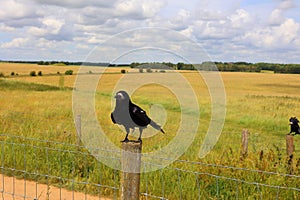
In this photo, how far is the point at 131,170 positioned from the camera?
3508 millimetres

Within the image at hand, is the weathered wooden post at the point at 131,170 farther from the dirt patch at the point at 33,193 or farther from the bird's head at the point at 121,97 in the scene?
the dirt patch at the point at 33,193

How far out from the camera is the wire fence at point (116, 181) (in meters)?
5.48

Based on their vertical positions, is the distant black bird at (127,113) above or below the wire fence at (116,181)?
above

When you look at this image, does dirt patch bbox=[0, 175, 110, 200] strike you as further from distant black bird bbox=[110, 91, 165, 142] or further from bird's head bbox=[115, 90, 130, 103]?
bird's head bbox=[115, 90, 130, 103]

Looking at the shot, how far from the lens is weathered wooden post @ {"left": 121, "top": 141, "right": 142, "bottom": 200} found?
350 cm

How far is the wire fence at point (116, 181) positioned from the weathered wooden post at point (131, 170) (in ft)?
4.08

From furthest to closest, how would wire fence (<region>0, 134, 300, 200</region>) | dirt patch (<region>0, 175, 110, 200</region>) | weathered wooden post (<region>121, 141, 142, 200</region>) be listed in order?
dirt patch (<region>0, 175, 110, 200</region>), wire fence (<region>0, 134, 300, 200</region>), weathered wooden post (<region>121, 141, 142, 200</region>)

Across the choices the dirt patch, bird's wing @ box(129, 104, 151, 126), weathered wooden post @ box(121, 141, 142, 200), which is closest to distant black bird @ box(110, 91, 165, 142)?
bird's wing @ box(129, 104, 151, 126)

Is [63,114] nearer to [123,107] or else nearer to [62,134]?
[62,134]

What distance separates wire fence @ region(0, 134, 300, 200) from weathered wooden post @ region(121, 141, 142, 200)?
1.25 m

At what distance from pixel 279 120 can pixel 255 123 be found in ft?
3.93

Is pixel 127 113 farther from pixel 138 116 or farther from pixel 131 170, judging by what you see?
pixel 131 170

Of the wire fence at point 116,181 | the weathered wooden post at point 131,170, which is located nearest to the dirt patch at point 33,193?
the wire fence at point 116,181

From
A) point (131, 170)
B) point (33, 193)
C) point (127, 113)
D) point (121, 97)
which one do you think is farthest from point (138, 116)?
point (33, 193)
